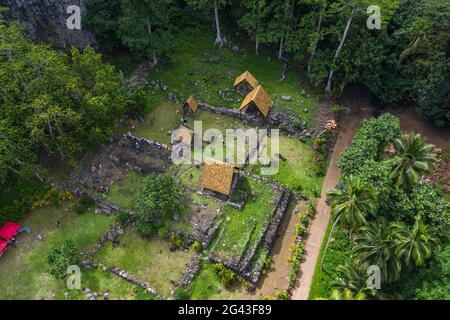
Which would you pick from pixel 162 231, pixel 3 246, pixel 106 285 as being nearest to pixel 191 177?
pixel 162 231

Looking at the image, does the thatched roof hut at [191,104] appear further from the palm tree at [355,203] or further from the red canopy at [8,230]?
the red canopy at [8,230]

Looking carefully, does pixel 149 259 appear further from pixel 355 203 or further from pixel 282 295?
pixel 355 203

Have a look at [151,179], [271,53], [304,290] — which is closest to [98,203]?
[151,179]

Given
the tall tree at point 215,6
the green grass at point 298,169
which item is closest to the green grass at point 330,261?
the green grass at point 298,169

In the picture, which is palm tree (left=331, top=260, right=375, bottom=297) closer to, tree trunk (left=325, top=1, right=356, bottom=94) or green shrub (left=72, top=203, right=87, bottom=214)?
green shrub (left=72, top=203, right=87, bottom=214)

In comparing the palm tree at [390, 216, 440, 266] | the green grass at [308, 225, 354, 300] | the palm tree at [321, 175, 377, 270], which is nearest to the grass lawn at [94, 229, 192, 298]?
the green grass at [308, 225, 354, 300]

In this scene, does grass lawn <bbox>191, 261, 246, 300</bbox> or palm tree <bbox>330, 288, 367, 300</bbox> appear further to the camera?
grass lawn <bbox>191, 261, 246, 300</bbox>
